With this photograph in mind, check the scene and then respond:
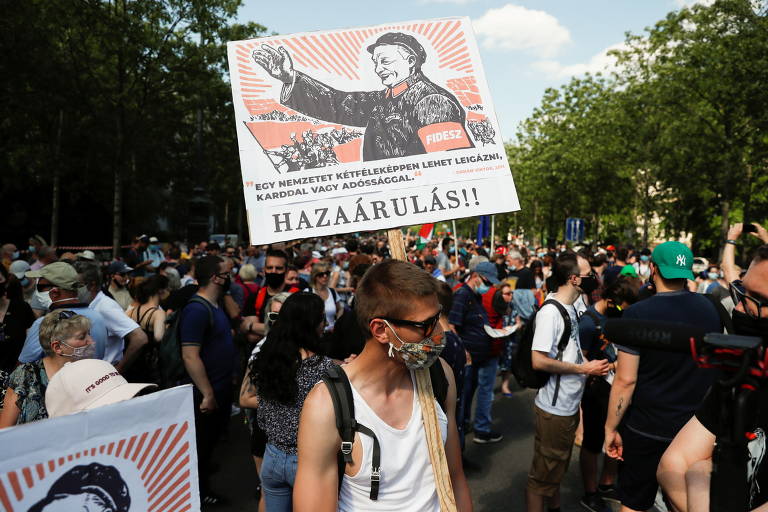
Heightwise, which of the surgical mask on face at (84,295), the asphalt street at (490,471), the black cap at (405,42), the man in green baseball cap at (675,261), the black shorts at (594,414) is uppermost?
the black cap at (405,42)

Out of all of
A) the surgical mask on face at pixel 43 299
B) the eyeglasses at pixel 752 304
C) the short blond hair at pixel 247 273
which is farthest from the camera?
the short blond hair at pixel 247 273

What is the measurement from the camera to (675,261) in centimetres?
329

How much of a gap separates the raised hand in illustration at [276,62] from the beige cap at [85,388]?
1.44 meters

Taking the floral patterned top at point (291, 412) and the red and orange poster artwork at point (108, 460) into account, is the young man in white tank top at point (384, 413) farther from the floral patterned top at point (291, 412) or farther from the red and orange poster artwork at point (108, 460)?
the floral patterned top at point (291, 412)

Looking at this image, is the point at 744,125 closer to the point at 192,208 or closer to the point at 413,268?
the point at 192,208

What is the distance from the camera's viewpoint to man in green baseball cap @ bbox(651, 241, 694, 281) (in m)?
3.26

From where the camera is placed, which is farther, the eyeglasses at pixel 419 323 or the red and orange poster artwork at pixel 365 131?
the red and orange poster artwork at pixel 365 131

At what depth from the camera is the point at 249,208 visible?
2.27 meters

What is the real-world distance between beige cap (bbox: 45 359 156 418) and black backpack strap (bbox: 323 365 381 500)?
1.01 meters

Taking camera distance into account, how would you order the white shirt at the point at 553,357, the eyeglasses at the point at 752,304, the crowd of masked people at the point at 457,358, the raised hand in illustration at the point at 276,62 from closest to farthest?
the eyeglasses at the point at 752,304 < the crowd of masked people at the point at 457,358 < the raised hand in illustration at the point at 276,62 < the white shirt at the point at 553,357

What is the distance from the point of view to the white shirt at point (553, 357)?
403 centimetres

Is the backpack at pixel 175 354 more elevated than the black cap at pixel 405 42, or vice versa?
the black cap at pixel 405 42

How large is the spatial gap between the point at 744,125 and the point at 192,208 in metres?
19.8

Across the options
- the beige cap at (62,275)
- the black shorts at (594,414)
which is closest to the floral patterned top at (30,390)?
the beige cap at (62,275)
